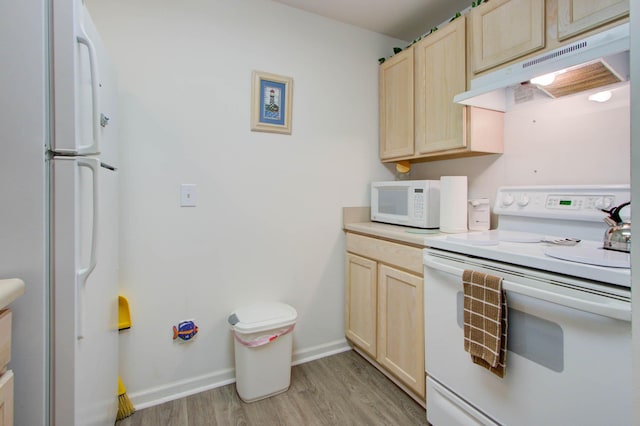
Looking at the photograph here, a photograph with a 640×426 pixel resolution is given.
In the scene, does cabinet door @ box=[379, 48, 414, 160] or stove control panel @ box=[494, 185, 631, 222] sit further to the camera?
cabinet door @ box=[379, 48, 414, 160]

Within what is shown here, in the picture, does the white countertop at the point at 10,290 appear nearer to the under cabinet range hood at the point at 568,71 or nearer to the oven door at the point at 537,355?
the oven door at the point at 537,355

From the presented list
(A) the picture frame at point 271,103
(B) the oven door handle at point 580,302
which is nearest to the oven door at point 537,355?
(B) the oven door handle at point 580,302

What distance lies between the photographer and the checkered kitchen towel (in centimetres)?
113

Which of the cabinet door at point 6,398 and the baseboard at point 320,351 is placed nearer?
the cabinet door at point 6,398

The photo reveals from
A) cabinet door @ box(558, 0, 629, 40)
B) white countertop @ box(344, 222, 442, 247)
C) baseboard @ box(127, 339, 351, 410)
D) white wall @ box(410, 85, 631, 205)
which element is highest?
cabinet door @ box(558, 0, 629, 40)

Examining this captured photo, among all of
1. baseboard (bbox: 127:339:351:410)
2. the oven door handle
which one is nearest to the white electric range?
the oven door handle

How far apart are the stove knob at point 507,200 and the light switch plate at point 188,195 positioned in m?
1.77

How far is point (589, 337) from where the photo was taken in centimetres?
93

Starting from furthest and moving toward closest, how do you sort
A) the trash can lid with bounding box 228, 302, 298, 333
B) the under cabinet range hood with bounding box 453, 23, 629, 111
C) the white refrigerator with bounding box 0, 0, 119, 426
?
the trash can lid with bounding box 228, 302, 298, 333
the under cabinet range hood with bounding box 453, 23, 629, 111
the white refrigerator with bounding box 0, 0, 119, 426

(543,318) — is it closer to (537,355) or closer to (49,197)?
(537,355)

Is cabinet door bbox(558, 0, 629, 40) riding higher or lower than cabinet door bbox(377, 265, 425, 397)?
higher

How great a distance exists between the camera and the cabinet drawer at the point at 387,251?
1.62m

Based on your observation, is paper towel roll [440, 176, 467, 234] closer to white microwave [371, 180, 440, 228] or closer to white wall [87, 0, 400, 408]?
white microwave [371, 180, 440, 228]

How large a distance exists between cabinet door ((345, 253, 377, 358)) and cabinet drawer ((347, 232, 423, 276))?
0.19 ft
